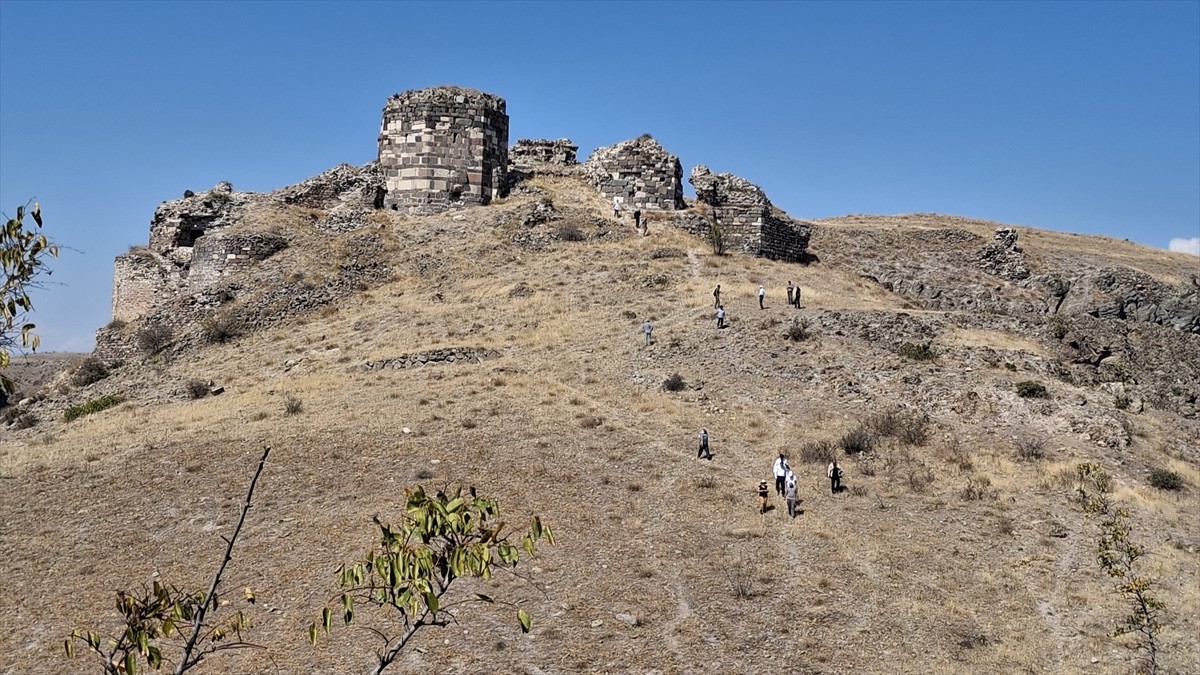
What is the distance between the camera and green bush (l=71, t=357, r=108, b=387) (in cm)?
2944

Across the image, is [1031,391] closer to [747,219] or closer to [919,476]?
[919,476]

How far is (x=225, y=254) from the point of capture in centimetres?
3447

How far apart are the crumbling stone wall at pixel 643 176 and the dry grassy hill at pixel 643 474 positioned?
5394 mm

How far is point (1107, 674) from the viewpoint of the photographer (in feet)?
40.8

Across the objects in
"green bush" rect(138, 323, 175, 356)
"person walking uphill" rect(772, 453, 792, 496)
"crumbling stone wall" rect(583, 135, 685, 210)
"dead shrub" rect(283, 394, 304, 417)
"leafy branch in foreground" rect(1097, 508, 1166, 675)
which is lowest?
"leafy branch in foreground" rect(1097, 508, 1166, 675)

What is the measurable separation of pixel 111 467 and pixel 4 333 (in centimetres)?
1570

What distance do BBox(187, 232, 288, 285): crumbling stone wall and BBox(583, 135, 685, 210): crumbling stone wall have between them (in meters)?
12.8

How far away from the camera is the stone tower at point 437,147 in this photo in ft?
122

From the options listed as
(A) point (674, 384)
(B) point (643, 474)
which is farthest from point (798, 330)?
(B) point (643, 474)

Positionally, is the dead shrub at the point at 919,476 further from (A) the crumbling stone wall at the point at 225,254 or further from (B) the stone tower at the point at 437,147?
(A) the crumbling stone wall at the point at 225,254

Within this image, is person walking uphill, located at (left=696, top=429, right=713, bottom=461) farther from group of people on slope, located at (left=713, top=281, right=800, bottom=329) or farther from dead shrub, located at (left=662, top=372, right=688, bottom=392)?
group of people on slope, located at (left=713, top=281, right=800, bottom=329)

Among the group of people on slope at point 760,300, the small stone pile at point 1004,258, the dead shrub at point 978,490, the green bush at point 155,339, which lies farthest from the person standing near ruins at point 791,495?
the small stone pile at point 1004,258

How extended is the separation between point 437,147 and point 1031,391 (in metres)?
23.5

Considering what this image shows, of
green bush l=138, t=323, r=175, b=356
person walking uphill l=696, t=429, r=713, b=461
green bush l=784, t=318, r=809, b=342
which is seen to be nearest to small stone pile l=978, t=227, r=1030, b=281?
green bush l=784, t=318, r=809, b=342
